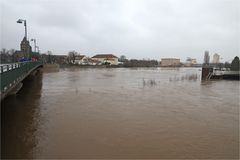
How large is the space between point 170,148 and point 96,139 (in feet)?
9.55

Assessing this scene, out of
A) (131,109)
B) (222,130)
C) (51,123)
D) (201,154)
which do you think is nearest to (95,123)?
Answer: (51,123)

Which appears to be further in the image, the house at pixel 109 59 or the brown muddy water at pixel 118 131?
the house at pixel 109 59

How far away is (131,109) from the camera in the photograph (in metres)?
14.5

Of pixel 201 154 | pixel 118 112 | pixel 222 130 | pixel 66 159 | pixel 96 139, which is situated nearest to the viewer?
pixel 66 159

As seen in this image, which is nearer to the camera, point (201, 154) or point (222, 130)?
point (201, 154)

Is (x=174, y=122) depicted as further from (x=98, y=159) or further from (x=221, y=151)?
(x=98, y=159)

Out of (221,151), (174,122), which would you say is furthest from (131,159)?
(174,122)

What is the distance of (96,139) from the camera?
9141 millimetres

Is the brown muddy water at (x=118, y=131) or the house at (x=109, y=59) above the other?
the house at (x=109, y=59)

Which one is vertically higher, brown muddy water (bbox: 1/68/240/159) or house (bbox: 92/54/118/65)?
house (bbox: 92/54/118/65)

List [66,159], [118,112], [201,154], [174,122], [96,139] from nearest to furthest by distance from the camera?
[66,159], [201,154], [96,139], [174,122], [118,112]

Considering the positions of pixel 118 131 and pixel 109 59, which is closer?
pixel 118 131

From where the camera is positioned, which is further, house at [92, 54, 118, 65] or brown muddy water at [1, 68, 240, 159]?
house at [92, 54, 118, 65]

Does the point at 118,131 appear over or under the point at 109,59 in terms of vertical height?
under
